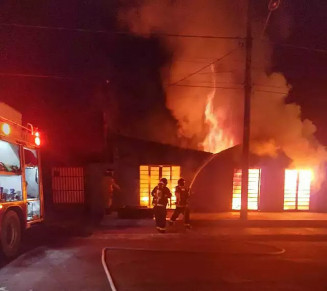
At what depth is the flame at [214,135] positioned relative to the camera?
42.1ft

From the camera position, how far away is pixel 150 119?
1442 cm

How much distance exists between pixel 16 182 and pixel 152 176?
6211 mm

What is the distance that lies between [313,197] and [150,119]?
23.5 ft

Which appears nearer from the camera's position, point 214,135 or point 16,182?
point 16,182

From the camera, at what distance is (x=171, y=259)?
689 centimetres

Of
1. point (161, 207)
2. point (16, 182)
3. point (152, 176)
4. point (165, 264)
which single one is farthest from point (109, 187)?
point (165, 264)

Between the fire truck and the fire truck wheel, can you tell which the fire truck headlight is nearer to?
the fire truck

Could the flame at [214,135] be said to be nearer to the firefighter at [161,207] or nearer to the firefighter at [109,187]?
the firefighter at [109,187]

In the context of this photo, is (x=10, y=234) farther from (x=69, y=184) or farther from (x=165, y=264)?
(x=69, y=184)

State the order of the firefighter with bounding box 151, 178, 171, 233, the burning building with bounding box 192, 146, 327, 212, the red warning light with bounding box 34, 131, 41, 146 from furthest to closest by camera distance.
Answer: the burning building with bounding box 192, 146, 327, 212 → the firefighter with bounding box 151, 178, 171, 233 → the red warning light with bounding box 34, 131, 41, 146

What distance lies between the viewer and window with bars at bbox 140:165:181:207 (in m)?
12.9

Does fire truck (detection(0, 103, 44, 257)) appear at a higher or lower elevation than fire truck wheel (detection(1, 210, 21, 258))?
higher

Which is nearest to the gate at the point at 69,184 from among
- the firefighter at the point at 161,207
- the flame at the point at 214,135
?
the firefighter at the point at 161,207

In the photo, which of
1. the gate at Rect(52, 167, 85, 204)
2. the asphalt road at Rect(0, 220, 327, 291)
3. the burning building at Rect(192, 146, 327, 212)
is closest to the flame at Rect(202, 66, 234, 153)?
the burning building at Rect(192, 146, 327, 212)
